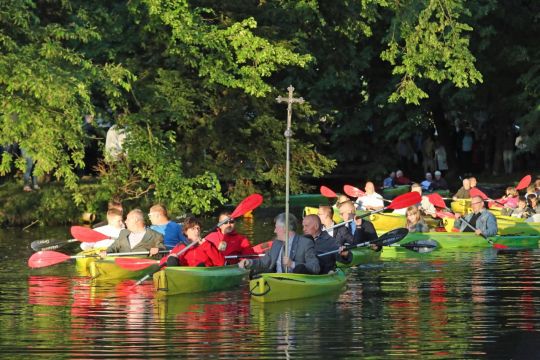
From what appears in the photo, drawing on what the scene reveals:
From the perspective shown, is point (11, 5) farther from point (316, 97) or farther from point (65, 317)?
point (316, 97)

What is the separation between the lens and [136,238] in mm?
24625

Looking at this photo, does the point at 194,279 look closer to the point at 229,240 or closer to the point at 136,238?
the point at 229,240

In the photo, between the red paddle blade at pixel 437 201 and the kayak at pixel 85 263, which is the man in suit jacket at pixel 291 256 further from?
the red paddle blade at pixel 437 201

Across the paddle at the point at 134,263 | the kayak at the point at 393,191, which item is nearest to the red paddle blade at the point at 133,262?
the paddle at the point at 134,263

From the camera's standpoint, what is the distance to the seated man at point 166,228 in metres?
25.0

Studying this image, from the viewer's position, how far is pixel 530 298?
21500 millimetres

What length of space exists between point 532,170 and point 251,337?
3940 centimetres

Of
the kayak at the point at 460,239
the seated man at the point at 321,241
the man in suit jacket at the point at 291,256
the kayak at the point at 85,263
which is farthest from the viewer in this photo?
the kayak at the point at 460,239

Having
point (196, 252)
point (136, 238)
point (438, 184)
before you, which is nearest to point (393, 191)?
point (438, 184)

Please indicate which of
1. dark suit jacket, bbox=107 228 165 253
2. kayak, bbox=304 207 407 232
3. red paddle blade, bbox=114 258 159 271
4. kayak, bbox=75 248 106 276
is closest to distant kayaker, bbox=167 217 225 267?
red paddle blade, bbox=114 258 159 271

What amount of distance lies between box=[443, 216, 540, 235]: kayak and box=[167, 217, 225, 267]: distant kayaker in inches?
409

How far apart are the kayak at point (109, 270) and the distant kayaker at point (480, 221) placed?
8995 mm

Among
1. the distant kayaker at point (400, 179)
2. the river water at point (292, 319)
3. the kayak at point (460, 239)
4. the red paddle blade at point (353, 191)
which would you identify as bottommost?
the river water at point (292, 319)

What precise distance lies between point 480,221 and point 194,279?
10597 mm
